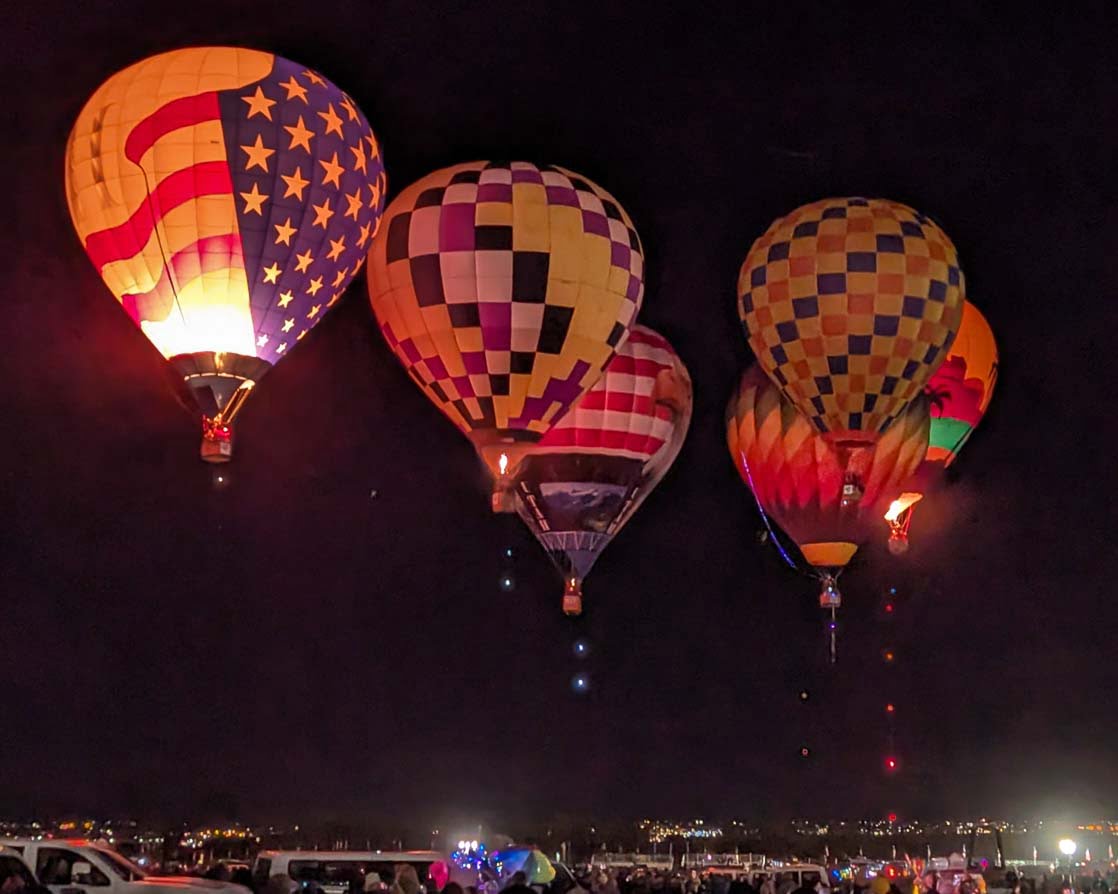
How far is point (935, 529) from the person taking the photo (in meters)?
19.5

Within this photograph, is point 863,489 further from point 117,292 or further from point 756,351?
point 117,292

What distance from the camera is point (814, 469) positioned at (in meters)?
15.3

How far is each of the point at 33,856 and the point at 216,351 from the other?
128 inches

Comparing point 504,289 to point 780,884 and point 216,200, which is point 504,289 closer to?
point 216,200

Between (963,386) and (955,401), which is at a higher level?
(963,386)

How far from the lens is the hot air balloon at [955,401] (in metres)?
15.3

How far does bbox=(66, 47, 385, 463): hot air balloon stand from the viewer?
34.7 ft

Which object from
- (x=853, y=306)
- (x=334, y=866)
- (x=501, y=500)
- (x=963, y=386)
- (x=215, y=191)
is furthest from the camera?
(x=963, y=386)

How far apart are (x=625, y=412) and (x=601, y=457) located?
0.43 meters

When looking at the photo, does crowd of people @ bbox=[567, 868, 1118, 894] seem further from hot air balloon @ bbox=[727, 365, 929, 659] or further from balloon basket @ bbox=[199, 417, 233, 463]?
balloon basket @ bbox=[199, 417, 233, 463]

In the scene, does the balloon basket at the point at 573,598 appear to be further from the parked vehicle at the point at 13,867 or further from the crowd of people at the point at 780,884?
the parked vehicle at the point at 13,867

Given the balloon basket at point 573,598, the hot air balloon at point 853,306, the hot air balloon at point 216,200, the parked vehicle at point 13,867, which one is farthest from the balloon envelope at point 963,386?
the parked vehicle at point 13,867

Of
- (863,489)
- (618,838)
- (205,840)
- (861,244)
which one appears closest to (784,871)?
(863,489)

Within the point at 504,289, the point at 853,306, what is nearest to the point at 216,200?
the point at 504,289
